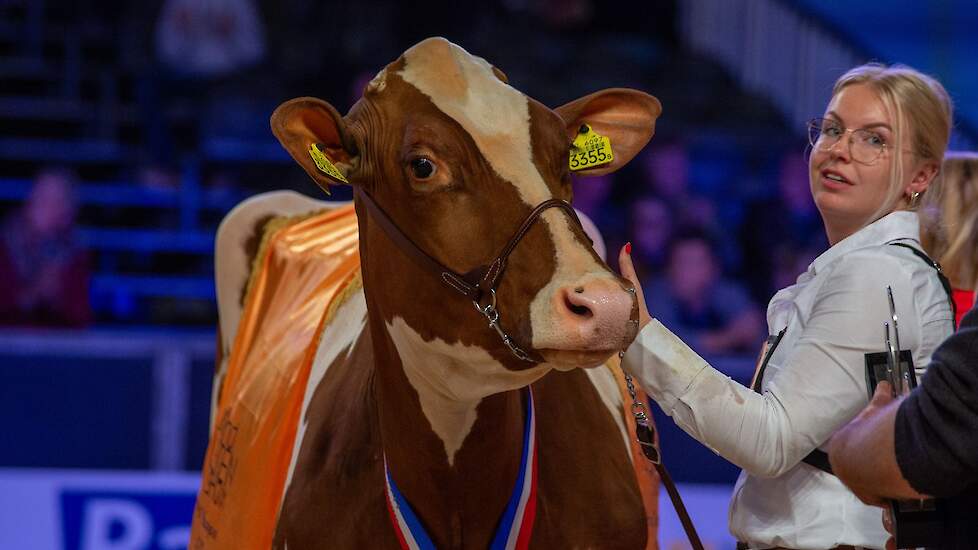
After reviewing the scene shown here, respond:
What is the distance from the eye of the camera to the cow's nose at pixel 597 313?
1891mm

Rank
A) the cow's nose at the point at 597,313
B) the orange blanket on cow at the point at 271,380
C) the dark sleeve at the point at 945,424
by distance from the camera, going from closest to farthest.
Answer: the dark sleeve at the point at 945,424
the cow's nose at the point at 597,313
the orange blanket on cow at the point at 271,380

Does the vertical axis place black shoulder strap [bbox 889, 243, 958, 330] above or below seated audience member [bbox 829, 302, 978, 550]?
above

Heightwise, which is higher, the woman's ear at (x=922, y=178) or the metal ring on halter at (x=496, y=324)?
the woman's ear at (x=922, y=178)

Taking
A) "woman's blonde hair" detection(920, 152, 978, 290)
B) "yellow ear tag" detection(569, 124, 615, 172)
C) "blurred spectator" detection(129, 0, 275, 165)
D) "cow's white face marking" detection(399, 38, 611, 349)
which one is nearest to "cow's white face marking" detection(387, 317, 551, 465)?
"cow's white face marking" detection(399, 38, 611, 349)

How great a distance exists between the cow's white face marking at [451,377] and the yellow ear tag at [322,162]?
0.85 feet

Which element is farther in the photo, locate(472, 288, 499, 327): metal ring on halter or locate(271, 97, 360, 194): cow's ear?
locate(271, 97, 360, 194): cow's ear

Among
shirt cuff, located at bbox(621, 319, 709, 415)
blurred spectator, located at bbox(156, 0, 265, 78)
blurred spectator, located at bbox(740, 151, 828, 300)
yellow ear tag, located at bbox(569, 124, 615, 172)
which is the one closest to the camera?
shirt cuff, located at bbox(621, 319, 709, 415)

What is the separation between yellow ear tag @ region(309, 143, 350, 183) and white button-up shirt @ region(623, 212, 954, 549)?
56 centimetres

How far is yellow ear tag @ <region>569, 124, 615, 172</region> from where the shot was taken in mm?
2352

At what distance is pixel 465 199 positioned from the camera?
82.3 inches

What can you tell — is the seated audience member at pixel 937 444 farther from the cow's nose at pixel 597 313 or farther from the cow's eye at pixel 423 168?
the cow's eye at pixel 423 168

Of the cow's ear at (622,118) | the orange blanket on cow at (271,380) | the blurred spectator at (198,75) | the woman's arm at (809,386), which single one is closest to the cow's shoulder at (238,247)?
the orange blanket on cow at (271,380)

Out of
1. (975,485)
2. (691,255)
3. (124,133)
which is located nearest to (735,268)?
(691,255)

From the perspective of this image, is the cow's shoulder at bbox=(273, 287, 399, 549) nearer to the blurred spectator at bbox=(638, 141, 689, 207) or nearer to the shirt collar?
the shirt collar
